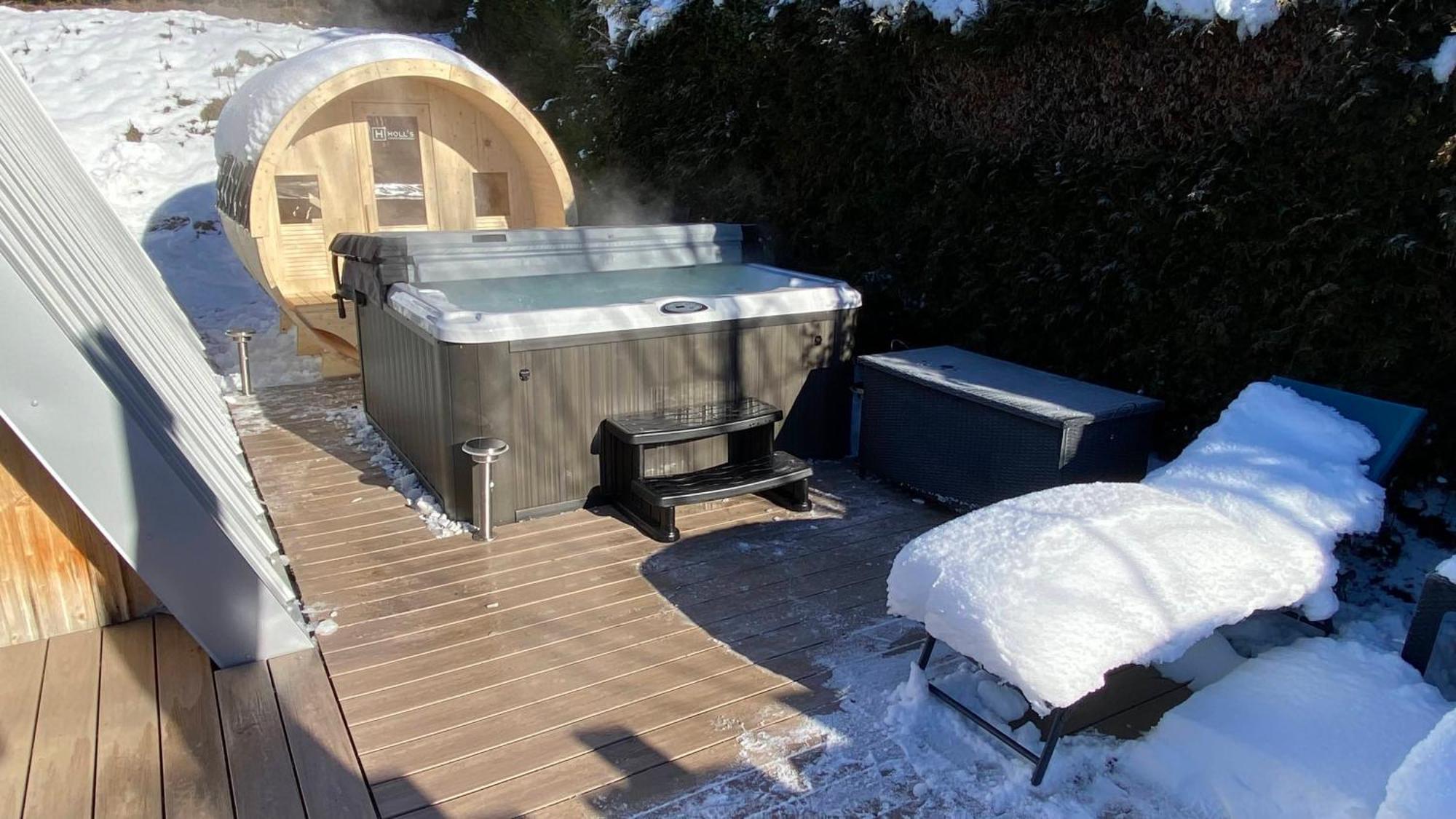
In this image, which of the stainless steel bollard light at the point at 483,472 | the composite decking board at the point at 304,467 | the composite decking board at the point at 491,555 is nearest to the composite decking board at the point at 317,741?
the composite decking board at the point at 491,555

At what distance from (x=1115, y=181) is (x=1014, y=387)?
3.04 feet

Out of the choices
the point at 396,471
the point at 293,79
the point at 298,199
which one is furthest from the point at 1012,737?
the point at 298,199

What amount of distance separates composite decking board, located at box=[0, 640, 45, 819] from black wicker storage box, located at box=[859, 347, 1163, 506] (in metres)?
3.01

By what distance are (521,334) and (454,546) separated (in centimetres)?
84

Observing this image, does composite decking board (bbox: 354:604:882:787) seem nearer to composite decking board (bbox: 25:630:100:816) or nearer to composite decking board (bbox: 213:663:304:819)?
composite decking board (bbox: 213:663:304:819)

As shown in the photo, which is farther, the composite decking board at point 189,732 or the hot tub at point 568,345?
the hot tub at point 568,345

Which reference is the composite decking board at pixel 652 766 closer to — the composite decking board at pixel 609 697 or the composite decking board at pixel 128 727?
the composite decking board at pixel 609 697

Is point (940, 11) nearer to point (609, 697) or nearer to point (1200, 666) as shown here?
point (1200, 666)

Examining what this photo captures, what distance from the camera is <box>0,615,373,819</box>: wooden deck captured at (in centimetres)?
195

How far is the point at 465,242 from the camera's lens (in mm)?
4203

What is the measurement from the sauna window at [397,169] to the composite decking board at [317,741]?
14.4 ft

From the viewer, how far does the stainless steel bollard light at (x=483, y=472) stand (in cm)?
319

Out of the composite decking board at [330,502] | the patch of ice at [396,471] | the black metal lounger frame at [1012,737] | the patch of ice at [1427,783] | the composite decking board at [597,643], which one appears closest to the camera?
the patch of ice at [1427,783]

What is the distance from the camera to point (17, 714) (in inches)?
87.0
